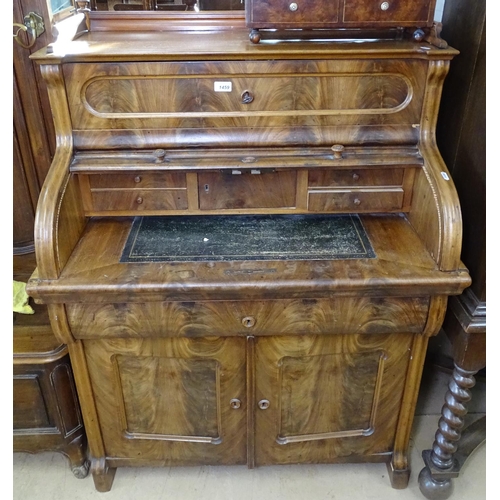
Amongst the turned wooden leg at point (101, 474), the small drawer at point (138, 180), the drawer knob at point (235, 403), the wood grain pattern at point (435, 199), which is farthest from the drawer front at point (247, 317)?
the turned wooden leg at point (101, 474)

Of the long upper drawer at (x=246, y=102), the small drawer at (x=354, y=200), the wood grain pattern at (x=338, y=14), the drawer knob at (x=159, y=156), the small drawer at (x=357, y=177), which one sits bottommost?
the small drawer at (x=354, y=200)

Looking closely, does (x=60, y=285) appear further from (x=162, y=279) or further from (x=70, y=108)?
(x=70, y=108)

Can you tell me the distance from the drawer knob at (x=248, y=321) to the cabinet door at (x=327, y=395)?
8cm

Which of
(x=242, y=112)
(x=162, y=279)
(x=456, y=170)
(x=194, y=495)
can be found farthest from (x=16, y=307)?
(x=456, y=170)

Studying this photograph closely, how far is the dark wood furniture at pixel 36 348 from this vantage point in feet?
5.53

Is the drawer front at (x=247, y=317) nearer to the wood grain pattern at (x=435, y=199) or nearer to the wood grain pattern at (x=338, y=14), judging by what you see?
the wood grain pattern at (x=435, y=199)

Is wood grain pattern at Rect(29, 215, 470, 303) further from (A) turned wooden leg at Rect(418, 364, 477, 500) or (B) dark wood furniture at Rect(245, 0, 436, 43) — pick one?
(B) dark wood furniture at Rect(245, 0, 436, 43)

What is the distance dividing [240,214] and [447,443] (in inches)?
38.6

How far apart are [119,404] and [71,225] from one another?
0.56m

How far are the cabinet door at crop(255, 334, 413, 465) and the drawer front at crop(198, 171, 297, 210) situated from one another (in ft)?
1.32

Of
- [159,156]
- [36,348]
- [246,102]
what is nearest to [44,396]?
[36,348]

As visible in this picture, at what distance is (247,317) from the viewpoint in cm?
144

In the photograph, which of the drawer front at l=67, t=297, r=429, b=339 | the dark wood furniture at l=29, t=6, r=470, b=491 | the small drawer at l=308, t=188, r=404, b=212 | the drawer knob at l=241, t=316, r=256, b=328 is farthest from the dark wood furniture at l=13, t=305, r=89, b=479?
the small drawer at l=308, t=188, r=404, b=212

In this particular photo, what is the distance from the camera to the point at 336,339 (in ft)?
4.99
